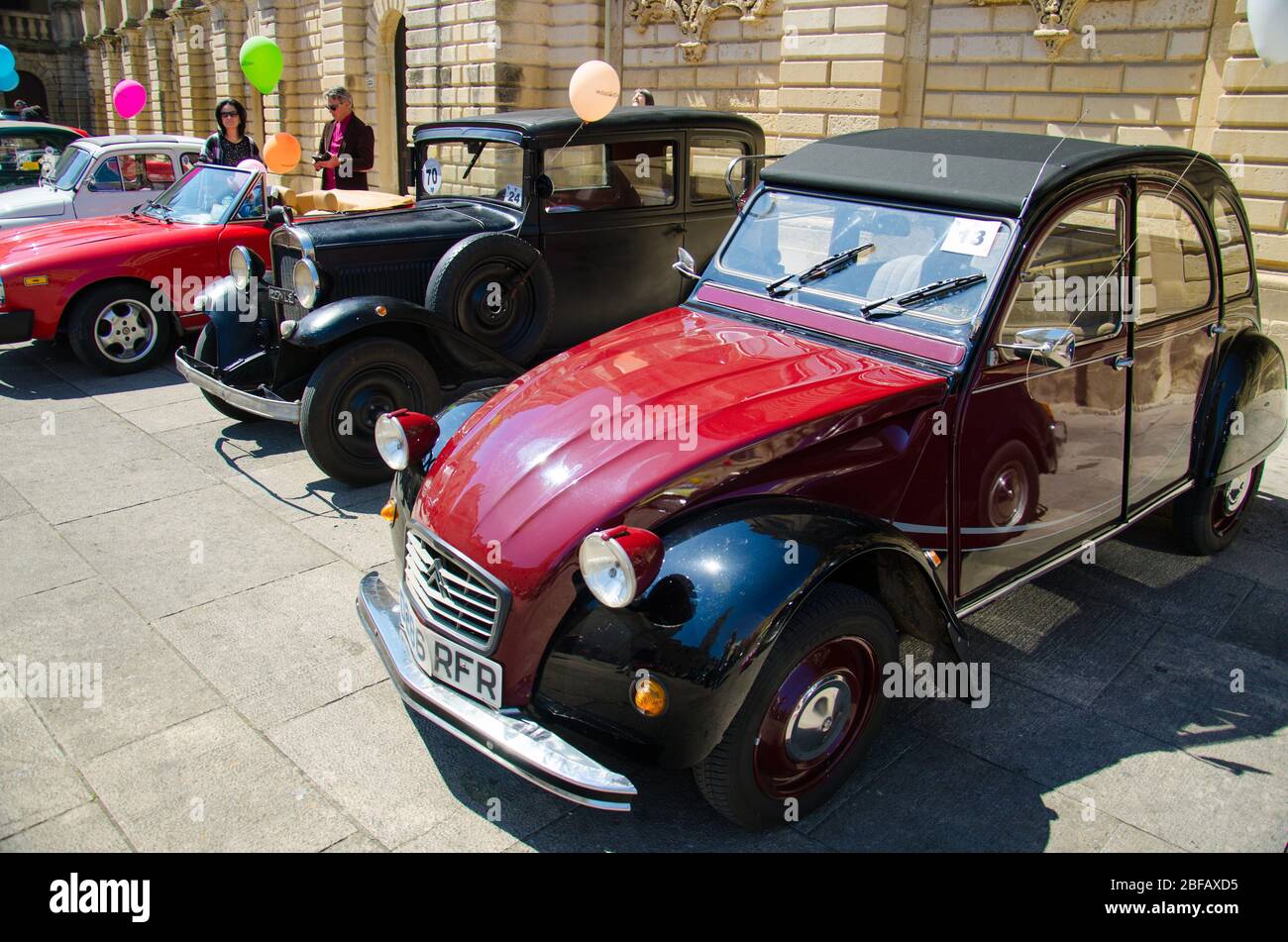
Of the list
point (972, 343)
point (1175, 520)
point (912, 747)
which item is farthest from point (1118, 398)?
point (912, 747)

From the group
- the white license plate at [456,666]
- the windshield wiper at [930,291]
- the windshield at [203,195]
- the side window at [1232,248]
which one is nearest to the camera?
the white license plate at [456,666]

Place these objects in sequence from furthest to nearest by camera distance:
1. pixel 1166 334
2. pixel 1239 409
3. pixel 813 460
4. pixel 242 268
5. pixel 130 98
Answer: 1. pixel 130 98
2. pixel 242 268
3. pixel 1239 409
4. pixel 1166 334
5. pixel 813 460

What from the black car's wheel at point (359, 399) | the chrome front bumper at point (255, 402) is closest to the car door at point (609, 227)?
the black car's wheel at point (359, 399)

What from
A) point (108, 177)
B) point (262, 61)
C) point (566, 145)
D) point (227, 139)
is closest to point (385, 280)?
point (566, 145)

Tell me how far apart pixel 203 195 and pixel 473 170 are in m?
3.51

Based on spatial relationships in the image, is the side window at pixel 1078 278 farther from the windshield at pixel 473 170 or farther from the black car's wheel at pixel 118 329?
the black car's wheel at pixel 118 329

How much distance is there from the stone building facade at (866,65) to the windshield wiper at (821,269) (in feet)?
22.9

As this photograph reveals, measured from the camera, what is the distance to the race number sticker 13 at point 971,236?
3531 millimetres

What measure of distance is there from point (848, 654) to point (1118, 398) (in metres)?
1.85

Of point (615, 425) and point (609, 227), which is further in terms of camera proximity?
point (609, 227)

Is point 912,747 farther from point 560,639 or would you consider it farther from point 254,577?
point 254,577

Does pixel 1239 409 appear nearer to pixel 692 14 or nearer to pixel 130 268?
pixel 130 268

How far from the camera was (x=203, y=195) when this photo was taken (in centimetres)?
898
